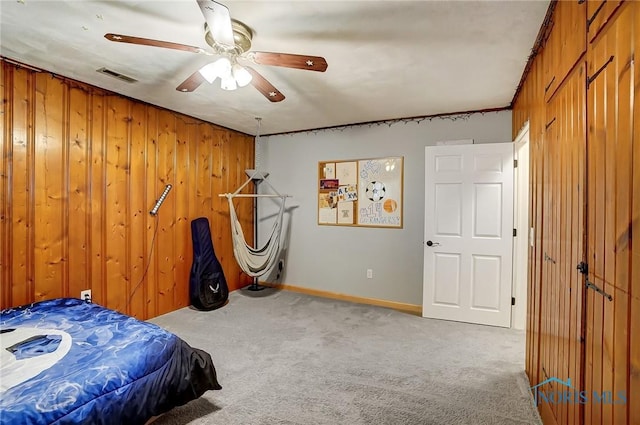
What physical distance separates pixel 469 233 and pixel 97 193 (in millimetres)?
3656

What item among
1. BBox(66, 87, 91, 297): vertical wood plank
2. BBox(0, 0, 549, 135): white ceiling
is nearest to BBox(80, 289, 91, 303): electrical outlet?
BBox(66, 87, 91, 297): vertical wood plank

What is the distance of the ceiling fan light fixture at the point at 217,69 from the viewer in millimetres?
1857

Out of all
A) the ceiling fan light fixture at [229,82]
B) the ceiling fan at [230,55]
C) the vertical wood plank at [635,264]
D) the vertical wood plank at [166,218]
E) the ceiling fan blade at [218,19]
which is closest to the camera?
the vertical wood plank at [635,264]

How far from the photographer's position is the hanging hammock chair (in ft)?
13.0

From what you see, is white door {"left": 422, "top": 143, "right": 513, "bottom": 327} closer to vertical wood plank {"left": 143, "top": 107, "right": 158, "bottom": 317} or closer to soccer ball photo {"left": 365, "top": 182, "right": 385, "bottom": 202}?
soccer ball photo {"left": 365, "top": 182, "right": 385, "bottom": 202}

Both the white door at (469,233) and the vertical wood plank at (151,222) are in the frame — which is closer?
the white door at (469,233)

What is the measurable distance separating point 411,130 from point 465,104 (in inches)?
27.5

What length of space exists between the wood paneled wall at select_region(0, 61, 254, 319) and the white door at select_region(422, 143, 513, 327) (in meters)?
2.72

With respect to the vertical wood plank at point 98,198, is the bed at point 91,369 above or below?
below

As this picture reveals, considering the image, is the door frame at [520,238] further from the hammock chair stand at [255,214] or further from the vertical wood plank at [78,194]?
the vertical wood plank at [78,194]

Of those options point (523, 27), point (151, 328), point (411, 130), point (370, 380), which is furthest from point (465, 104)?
point (151, 328)

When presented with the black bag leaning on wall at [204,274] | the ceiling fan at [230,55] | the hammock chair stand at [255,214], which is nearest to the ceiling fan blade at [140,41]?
the ceiling fan at [230,55]

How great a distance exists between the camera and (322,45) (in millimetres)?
2123

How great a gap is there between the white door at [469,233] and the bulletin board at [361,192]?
500 millimetres
